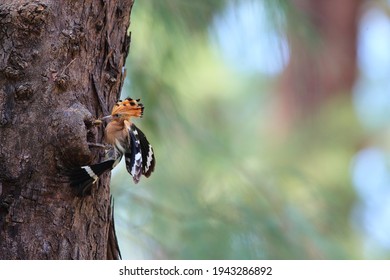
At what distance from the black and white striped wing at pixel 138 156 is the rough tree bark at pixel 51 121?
2.7 inches

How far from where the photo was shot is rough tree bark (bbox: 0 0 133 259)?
130cm

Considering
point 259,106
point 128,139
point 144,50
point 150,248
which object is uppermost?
point 259,106

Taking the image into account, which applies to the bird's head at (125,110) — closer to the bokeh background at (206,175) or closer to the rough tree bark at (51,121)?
the rough tree bark at (51,121)

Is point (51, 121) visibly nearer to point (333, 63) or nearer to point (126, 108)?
point (126, 108)

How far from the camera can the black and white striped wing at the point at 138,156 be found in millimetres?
1361

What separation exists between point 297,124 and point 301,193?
175 cm

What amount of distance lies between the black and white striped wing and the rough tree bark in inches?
2.7

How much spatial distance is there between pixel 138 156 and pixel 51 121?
0.17 m

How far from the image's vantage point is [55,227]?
4.33ft

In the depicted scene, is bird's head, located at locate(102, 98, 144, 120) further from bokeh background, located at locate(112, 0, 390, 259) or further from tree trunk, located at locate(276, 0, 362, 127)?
tree trunk, located at locate(276, 0, 362, 127)

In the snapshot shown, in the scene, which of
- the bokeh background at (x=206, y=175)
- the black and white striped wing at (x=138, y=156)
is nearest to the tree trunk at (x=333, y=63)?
the bokeh background at (x=206, y=175)

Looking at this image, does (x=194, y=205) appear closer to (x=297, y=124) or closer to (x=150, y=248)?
(x=150, y=248)

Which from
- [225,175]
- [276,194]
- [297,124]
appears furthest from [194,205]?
[297,124]

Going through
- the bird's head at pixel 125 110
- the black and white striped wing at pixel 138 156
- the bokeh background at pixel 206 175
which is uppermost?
the bokeh background at pixel 206 175
